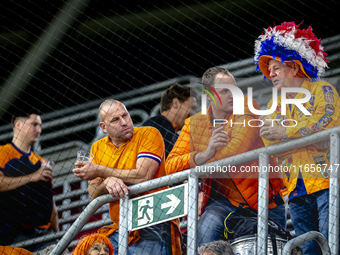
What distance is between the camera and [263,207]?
2205 millimetres

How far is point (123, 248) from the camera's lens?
2516 mm

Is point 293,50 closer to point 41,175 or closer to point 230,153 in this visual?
point 230,153

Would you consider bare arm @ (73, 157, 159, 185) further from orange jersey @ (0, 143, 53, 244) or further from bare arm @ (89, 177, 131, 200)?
orange jersey @ (0, 143, 53, 244)

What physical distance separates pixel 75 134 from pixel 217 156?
2855 millimetres

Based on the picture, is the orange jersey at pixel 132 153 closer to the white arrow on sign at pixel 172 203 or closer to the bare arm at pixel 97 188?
the bare arm at pixel 97 188

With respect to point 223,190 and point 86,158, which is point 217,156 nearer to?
point 223,190

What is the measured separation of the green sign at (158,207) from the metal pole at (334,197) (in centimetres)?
63

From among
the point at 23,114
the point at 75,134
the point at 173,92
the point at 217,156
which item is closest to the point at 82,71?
the point at 75,134

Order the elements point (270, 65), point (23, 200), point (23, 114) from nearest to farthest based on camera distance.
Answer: point (270, 65), point (23, 200), point (23, 114)

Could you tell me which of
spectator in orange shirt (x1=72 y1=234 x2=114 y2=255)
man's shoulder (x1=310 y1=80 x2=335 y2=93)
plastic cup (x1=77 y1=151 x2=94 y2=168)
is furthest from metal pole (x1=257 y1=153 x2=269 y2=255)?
plastic cup (x1=77 y1=151 x2=94 y2=168)

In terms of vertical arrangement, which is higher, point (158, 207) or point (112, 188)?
point (112, 188)

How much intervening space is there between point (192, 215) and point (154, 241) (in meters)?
0.42

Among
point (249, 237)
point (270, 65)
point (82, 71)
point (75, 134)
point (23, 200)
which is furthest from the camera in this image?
point (82, 71)

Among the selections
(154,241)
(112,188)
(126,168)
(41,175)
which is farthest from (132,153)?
(41,175)
